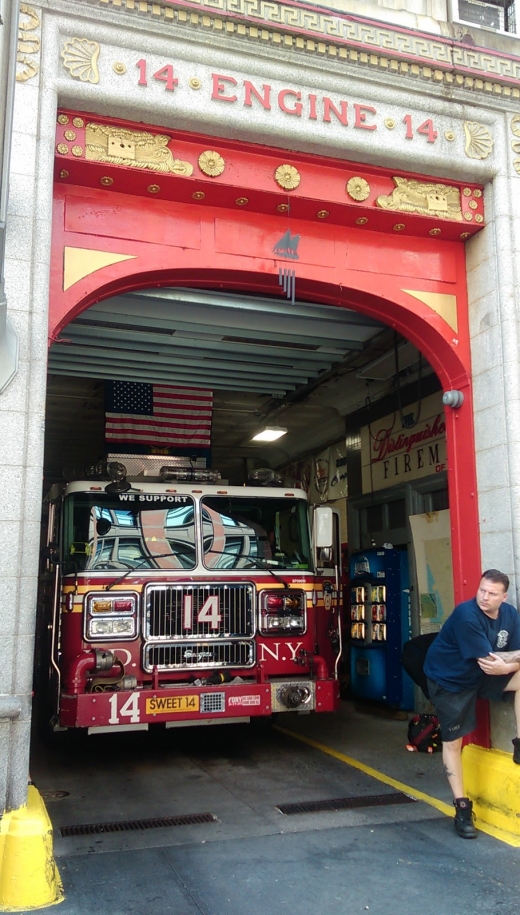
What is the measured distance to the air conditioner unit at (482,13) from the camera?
6.97 meters

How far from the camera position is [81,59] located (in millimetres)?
5516

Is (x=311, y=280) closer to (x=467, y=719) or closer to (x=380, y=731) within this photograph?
(x=467, y=719)

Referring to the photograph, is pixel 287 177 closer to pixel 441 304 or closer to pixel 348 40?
pixel 348 40

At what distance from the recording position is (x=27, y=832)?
14.1 ft

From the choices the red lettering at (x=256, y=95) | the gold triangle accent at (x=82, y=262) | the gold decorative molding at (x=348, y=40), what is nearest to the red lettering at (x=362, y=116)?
the gold decorative molding at (x=348, y=40)

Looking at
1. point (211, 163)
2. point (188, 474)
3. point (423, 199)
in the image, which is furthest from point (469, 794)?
point (211, 163)

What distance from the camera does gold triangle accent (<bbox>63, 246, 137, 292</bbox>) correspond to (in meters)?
5.63

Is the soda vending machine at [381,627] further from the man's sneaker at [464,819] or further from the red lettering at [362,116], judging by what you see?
A: the red lettering at [362,116]

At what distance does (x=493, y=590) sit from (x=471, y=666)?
582mm

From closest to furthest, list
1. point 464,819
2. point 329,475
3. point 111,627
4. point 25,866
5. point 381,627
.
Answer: point 25,866
point 464,819
point 111,627
point 381,627
point 329,475

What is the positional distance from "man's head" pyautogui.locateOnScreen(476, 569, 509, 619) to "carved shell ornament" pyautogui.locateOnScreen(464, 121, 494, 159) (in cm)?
347

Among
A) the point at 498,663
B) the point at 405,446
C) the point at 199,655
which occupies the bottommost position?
the point at 199,655

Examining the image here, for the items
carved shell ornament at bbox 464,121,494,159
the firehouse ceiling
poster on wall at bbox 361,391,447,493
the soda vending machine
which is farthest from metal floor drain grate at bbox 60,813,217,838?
carved shell ornament at bbox 464,121,494,159

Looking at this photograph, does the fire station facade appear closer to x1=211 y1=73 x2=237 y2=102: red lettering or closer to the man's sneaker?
x1=211 y1=73 x2=237 y2=102: red lettering
